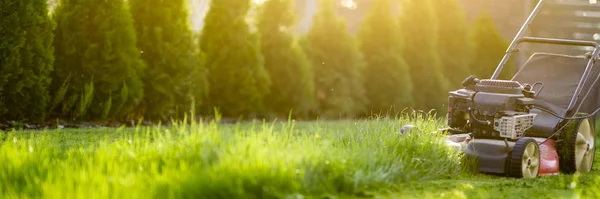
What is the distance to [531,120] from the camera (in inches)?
271

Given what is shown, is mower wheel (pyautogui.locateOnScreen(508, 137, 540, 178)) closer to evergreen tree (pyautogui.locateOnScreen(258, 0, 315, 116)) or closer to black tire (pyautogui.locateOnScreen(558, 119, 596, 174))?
black tire (pyautogui.locateOnScreen(558, 119, 596, 174))

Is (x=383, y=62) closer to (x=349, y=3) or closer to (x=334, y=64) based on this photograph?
(x=334, y=64)

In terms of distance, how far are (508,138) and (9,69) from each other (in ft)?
19.9

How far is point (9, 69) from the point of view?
32.5ft

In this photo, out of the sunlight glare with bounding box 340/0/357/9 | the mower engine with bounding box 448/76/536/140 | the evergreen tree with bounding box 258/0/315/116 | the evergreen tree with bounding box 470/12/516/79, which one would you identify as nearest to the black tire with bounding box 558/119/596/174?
the mower engine with bounding box 448/76/536/140

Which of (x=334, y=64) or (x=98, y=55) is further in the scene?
(x=334, y=64)

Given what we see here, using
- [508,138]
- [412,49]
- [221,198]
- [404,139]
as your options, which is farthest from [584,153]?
[412,49]

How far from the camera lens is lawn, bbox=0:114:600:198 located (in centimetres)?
443

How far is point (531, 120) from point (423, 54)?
10.5 metres

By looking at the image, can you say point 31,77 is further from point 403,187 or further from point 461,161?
point 403,187

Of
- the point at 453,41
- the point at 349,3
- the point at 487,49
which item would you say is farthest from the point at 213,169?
the point at 349,3

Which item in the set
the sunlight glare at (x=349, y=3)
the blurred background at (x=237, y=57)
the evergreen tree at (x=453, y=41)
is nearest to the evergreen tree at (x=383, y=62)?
the blurred background at (x=237, y=57)

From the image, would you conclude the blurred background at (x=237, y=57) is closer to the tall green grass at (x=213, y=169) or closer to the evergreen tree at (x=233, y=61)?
the evergreen tree at (x=233, y=61)

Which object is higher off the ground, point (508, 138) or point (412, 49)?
point (412, 49)
